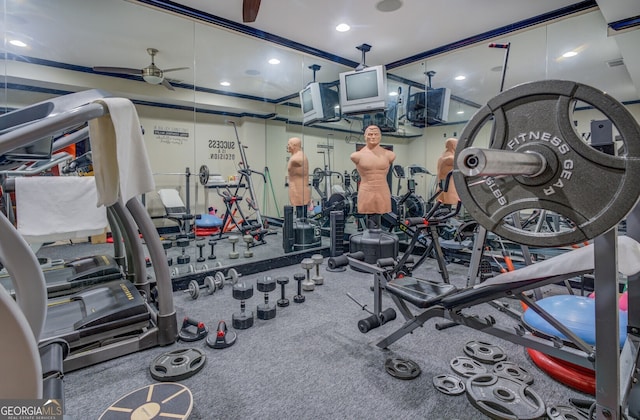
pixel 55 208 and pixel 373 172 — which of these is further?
pixel 373 172

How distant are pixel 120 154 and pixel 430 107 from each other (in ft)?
16.0

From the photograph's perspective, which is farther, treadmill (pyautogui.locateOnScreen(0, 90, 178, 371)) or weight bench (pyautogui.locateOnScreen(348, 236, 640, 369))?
weight bench (pyautogui.locateOnScreen(348, 236, 640, 369))

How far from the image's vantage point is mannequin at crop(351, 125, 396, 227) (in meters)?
3.98

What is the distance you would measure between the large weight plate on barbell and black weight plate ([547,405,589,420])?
1093 millimetres

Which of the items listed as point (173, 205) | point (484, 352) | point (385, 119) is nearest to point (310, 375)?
point (484, 352)

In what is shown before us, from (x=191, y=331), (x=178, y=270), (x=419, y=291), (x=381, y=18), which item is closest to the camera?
(x=419, y=291)

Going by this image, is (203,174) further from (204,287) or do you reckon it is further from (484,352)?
(484,352)

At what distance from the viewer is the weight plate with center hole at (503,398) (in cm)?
144

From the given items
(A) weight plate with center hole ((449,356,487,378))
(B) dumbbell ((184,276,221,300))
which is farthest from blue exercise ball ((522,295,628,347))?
(B) dumbbell ((184,276,221,300))

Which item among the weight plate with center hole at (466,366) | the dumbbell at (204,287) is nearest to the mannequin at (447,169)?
the weight plate with center hole at (466,366)

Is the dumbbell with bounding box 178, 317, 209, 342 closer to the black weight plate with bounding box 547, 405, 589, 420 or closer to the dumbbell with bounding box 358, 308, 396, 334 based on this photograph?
the dumbbell with bounding box 358, 308, 396, 334

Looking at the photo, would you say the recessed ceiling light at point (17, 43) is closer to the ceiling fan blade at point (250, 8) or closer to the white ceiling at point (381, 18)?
the white ceiling at point (381, 18)

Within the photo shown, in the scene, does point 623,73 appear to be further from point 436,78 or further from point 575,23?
point 436,78

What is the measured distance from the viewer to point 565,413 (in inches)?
56.0
